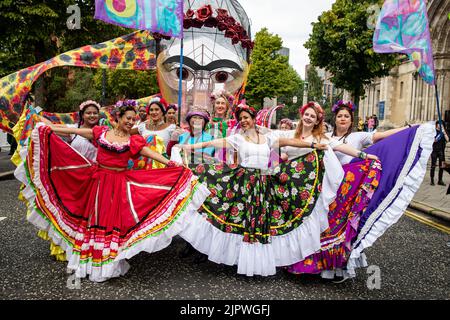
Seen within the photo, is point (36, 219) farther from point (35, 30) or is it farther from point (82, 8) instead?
point (82, 8)

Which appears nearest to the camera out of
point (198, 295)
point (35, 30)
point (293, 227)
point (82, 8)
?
point (198, 295)

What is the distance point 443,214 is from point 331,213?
402 cm

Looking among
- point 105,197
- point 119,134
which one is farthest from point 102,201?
point 119,134

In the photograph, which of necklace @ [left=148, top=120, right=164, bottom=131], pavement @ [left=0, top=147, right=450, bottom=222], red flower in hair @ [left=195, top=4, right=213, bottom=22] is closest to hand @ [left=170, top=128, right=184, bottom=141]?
necklace @ [left=148, top=120, right=164, bottom=131]

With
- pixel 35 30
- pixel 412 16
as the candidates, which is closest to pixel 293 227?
pixel 412 16

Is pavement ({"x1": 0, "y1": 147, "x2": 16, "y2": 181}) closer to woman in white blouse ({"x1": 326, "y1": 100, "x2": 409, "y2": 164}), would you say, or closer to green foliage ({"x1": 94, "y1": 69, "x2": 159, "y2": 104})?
woman in white blouse ({"x1": 326, "y1": 100, "x2": 409, "y2": 164})

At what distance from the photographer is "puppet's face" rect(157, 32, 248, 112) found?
671 centimetres

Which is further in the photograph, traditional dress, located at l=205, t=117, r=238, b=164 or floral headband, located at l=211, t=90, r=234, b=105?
floral headband, located at l=211, t=90, r=234, b=105

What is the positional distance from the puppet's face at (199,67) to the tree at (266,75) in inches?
1040

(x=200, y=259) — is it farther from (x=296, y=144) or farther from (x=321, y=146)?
(x=321, y=146)

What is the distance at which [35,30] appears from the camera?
37.1 ft

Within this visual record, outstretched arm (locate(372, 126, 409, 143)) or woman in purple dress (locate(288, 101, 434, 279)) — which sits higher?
outstretched arm (locate(372, 126, 409, 143))

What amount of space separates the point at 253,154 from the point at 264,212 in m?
0.61

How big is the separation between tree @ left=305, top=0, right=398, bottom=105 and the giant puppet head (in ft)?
24.0
